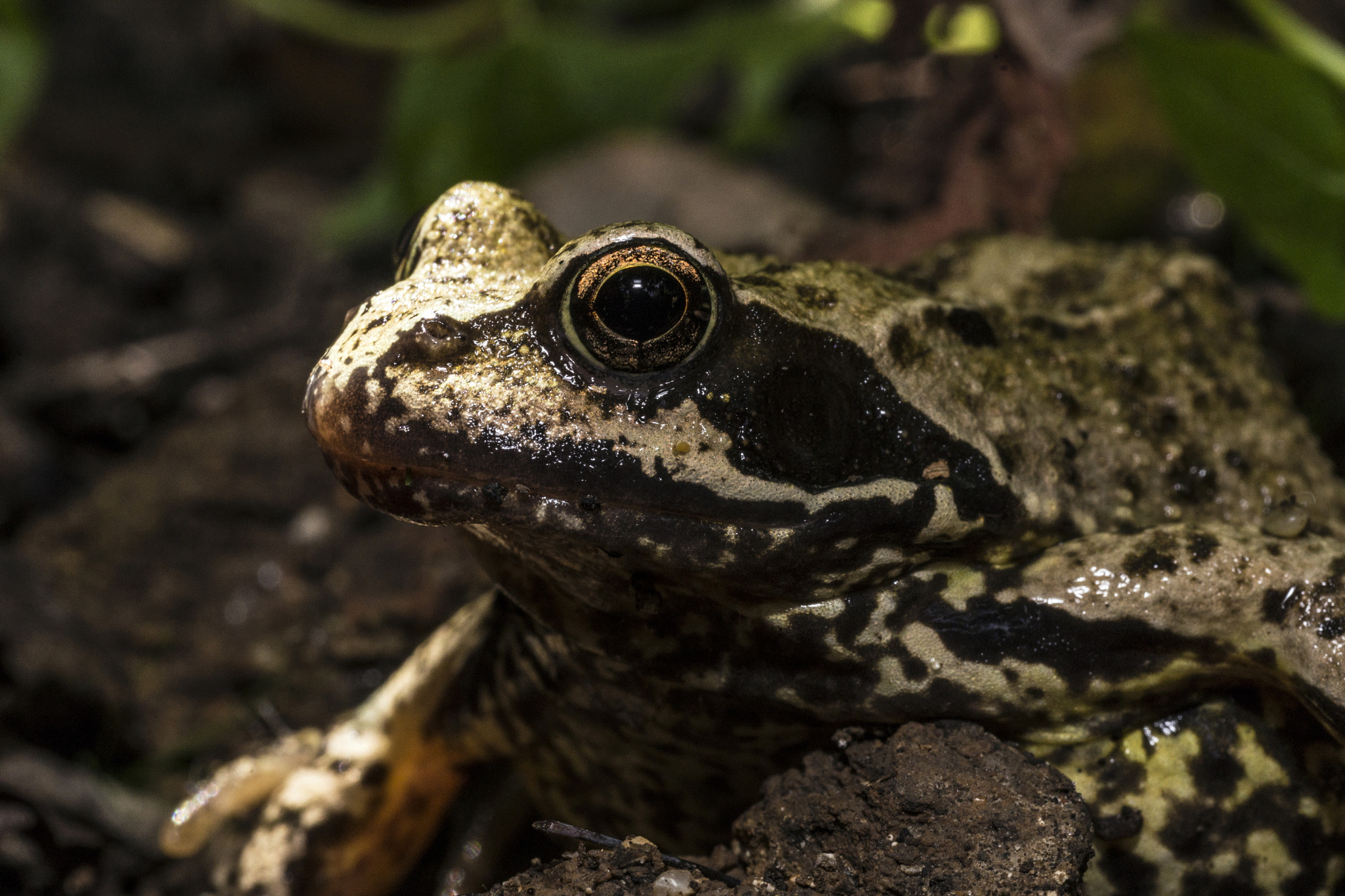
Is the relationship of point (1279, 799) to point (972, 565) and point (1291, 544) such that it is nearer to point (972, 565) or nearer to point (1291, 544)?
point (1291, 544)

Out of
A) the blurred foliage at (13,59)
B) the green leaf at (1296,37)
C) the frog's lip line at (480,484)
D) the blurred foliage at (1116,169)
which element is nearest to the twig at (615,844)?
the frog's lip line at (480,484)

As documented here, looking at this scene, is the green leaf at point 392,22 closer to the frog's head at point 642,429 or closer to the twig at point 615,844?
the frog's head at point 642,429

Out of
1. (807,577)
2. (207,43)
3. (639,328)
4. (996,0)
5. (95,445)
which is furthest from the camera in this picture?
→ (207,43)

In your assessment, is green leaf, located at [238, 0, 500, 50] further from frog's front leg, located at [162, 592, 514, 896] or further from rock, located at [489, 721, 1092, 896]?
rock, located at [489, 721, 1092, 896]

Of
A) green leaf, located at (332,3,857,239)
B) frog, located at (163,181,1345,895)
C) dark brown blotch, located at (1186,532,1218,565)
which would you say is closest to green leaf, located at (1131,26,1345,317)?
frog, located at (163,181,1345,895)

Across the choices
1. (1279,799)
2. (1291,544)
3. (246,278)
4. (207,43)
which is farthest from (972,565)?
(207,43)
